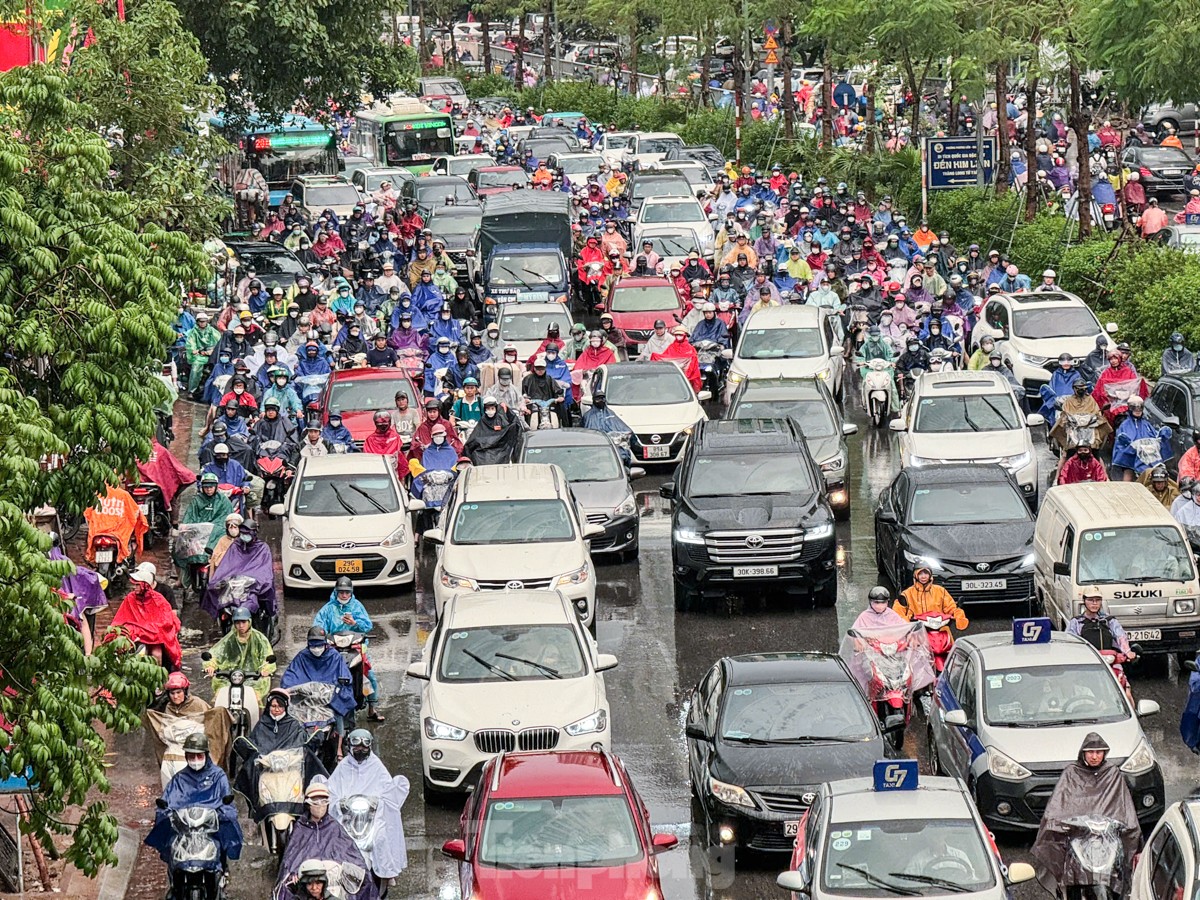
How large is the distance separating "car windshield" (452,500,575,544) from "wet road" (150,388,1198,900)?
3.79ft

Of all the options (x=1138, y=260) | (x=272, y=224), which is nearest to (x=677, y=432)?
(x=1138, y=260)

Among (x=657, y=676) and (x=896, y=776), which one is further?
(x=657, y=676)

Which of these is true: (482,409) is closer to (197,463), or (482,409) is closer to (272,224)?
(197,463)

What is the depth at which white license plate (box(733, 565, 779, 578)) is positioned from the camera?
22047 mm

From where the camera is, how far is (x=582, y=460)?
2512cm

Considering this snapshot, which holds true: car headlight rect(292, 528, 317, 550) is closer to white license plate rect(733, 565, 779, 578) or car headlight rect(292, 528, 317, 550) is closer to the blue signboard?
white license plate rect(733, 565, 779, 578)

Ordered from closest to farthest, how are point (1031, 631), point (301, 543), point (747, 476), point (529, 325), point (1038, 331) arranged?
point (1031, 631) < point (747, 476) < point (301, 543) < point (1038, 331) < point (529, 325)

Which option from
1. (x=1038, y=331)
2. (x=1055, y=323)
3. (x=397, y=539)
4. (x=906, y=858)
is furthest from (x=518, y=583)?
(x=1055, y=323)

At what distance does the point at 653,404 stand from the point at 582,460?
3.77 meters

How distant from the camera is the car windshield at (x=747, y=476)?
75.0ft

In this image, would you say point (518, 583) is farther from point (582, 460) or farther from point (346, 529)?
point (582, 460)

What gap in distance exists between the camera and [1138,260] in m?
33.5

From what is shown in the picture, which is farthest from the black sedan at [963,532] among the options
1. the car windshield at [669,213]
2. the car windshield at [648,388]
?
the car windshield at [669,213]

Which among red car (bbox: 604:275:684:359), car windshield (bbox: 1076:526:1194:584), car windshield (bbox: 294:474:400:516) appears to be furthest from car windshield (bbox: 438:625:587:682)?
red car (bbox: 604:275:684:359)
